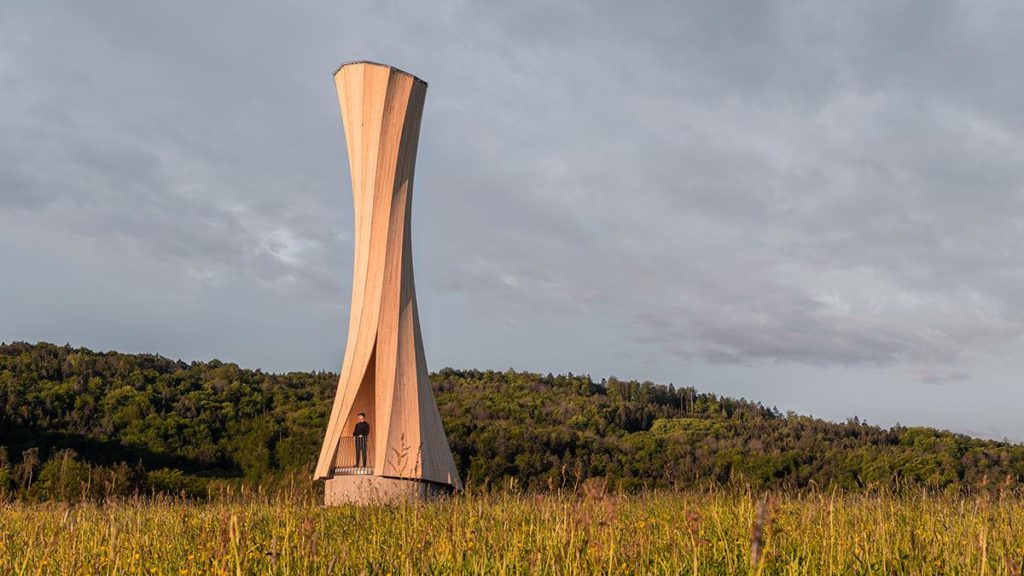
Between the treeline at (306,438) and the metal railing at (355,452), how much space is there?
18.6 ft

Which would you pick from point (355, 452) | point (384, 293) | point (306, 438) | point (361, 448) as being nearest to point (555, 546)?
point (384, 293)

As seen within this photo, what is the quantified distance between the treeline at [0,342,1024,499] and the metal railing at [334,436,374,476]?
567cm

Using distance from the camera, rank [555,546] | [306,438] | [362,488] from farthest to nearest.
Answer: [306,438]
[362,488]
[555,546]

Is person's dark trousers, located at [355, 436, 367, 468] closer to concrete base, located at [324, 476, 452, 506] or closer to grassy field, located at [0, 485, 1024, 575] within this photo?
concrete base, located at [324, 476, 452, 506]

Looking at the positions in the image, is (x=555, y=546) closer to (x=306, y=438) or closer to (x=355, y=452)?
(x=355, y=452)

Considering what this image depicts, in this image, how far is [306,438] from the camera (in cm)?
2678

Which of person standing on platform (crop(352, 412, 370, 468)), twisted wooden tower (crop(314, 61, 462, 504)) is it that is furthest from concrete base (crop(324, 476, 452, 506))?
person standing on platform (crop(352, 412, 370, 468))

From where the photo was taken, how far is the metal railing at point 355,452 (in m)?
15.2

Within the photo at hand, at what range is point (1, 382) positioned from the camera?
1172 inches

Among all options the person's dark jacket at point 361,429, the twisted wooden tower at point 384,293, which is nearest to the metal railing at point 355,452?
the person's dark jacket at point 361,429

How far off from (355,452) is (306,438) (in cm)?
1183

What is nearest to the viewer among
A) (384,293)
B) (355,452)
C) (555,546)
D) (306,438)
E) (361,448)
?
(555,546)

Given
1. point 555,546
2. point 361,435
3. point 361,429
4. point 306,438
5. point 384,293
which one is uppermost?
point 384,293

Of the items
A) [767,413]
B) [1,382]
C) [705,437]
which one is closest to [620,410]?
[705,437]
